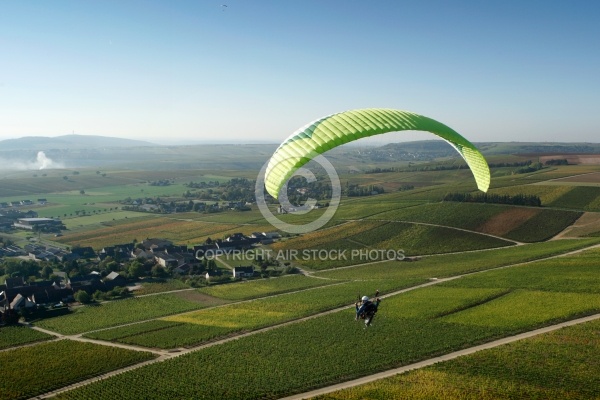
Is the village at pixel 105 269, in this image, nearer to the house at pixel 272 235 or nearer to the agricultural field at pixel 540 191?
the house at pixel 272 235

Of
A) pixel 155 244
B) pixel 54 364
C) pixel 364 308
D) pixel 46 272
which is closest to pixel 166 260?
pixel 155 244

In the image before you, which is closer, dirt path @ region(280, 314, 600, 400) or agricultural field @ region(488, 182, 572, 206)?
dirt path @ region(280, 314, 600, 400)

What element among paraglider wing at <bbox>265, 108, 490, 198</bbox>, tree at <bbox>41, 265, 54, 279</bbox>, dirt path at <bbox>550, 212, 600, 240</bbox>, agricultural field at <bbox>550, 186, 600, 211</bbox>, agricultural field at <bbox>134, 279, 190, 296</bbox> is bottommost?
agricultural field at <bbox>134, 279, 190, 296</bbox>

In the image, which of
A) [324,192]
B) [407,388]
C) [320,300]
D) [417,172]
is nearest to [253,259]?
[320,300]

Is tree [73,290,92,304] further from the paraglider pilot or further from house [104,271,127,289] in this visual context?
the paraglider pilot

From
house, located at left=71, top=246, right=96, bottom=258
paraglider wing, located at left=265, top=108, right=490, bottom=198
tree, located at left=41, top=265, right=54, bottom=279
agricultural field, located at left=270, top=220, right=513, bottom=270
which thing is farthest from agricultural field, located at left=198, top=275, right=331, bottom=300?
paraglider wing, located at left=265, top=108, right=490, bottom=198

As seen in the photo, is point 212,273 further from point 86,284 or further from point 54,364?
point 54,364

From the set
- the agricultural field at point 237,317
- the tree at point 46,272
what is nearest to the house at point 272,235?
the agricultural field at point 237,317
